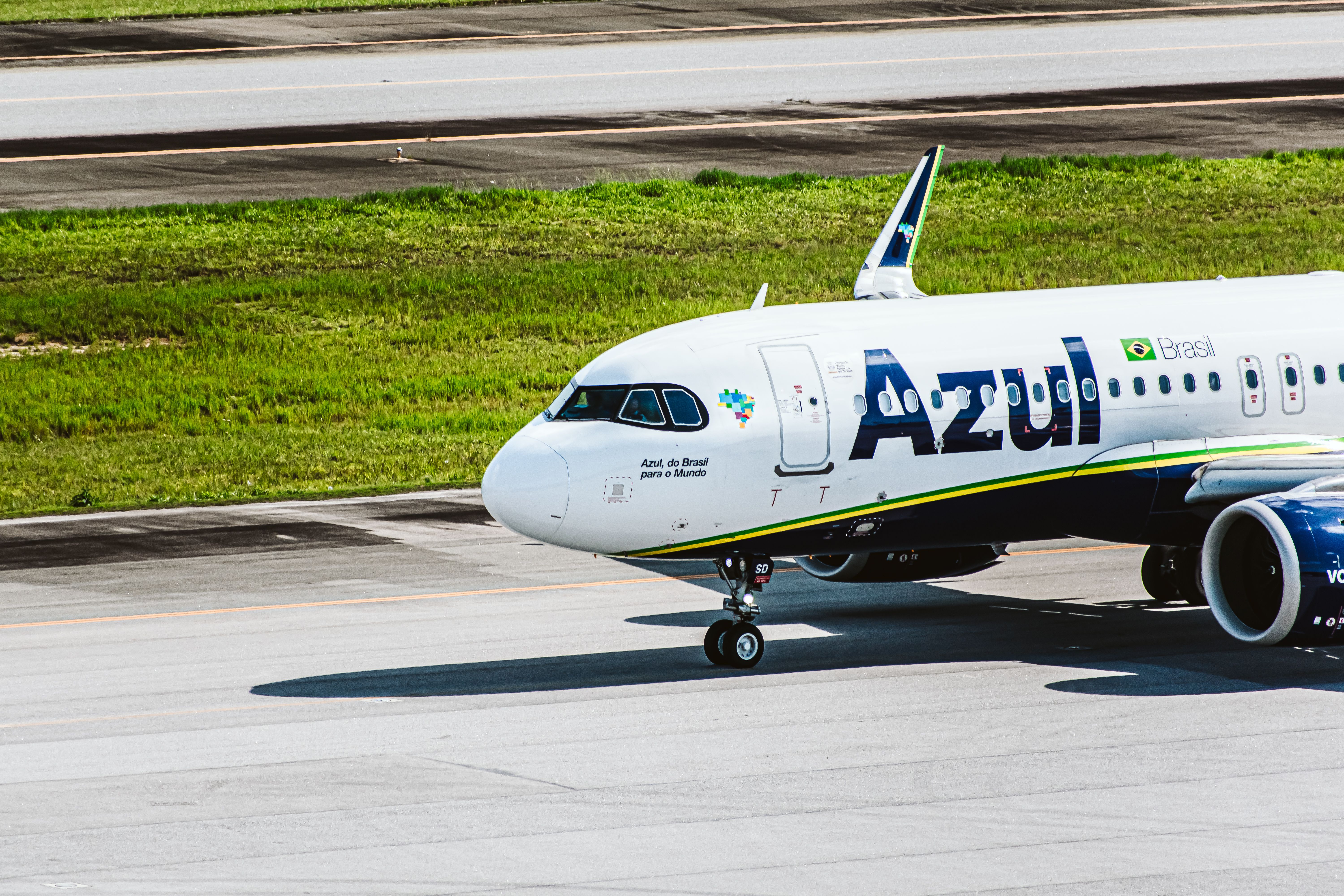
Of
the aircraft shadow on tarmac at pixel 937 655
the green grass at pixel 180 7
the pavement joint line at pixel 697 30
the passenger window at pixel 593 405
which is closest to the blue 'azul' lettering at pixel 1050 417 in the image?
the aircraft shadow on tarmac at pixel 937 655

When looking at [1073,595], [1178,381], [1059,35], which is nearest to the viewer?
[1178,381]

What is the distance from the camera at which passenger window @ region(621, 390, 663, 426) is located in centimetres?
Answer: 2166

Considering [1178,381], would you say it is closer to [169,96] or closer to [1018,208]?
[1018,208]

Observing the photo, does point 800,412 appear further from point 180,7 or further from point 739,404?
point 180,7

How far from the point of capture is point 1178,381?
2372cm

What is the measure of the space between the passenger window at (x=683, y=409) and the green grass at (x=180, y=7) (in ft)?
169

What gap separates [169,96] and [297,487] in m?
27.1

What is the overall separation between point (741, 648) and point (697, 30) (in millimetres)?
49223

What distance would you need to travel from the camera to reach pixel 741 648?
22.4 metres

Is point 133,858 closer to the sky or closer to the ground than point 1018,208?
closer to the ground

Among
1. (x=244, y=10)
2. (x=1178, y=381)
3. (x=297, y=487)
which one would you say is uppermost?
(x=244, y=10)

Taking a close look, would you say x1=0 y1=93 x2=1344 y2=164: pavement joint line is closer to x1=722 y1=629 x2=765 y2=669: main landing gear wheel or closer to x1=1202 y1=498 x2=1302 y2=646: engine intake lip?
x1=722 y1=629 x2=765 y2=669: main landing gear wheel

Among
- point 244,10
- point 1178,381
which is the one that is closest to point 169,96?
point 244,10

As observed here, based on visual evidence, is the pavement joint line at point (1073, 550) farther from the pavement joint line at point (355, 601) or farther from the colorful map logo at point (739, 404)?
the colorful map logo at point (739, 404)
